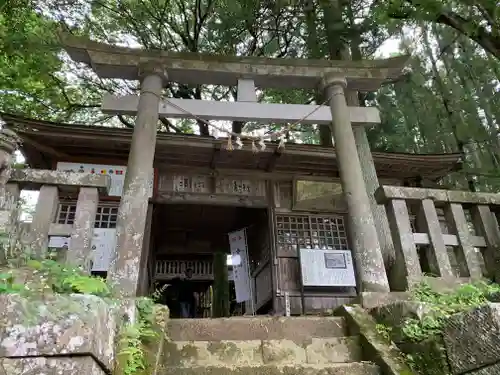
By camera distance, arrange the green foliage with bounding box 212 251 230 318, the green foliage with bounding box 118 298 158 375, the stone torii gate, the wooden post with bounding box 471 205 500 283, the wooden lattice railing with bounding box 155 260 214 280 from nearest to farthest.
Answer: the green foliage with bounding box 118 298 158 375 → the wooden post with bounding box 471 205 500 283 → the stone torii gate → the green foliage with bounding box 212 251 230 318 → the wooden lattice railing with bounding box 155 260 214 280

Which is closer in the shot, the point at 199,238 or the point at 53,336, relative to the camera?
the point at 53,336

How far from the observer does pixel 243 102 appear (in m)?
6.73

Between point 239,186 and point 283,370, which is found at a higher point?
point 239,186

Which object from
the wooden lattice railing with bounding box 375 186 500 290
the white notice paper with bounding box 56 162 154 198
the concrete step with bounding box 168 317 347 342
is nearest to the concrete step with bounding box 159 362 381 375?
the concrete step with bounding box 168 317 347 342

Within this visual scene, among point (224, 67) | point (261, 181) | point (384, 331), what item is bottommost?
point (384, 331)

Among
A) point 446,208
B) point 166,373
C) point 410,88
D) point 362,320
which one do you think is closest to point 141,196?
point 166,373

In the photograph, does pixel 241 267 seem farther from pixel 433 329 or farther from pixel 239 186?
pixel 433 329

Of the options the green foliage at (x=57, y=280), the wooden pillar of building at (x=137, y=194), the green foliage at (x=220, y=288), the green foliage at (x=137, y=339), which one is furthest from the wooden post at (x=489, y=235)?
the green foliage at (x=220, y=288)

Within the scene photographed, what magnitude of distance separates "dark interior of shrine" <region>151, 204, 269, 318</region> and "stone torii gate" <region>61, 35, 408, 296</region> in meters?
4.14

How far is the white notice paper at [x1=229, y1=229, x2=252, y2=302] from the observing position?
37.7 feet

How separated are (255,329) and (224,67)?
14.1 ft

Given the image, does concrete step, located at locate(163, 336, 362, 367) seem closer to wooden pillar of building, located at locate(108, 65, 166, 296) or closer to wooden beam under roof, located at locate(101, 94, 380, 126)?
wooden pillar of building, located at locate(108, 65, 166, 296)

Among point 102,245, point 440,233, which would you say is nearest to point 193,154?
point 102,245

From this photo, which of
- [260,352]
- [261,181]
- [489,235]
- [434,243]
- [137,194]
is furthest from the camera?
[261,181]
